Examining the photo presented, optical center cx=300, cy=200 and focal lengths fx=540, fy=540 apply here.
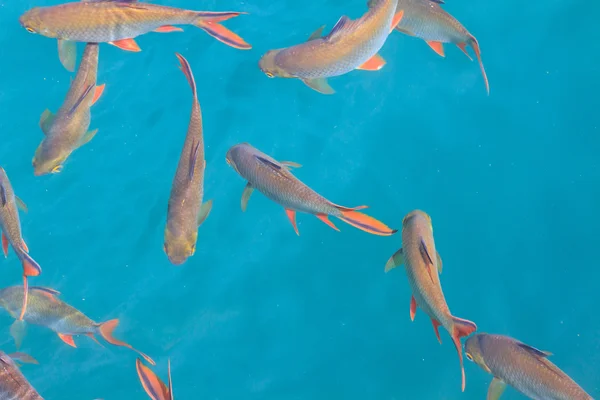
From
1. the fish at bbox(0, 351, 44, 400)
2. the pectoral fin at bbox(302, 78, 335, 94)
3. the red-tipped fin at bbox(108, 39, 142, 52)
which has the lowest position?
the fish at bbox(0, 351, 44, 400)

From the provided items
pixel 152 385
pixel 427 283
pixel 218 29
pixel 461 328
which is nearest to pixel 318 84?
pixel 218 29

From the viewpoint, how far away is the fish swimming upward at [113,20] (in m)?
3.70

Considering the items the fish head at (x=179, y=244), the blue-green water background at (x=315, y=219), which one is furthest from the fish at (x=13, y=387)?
the blue-green water background at (x=315, y=219)

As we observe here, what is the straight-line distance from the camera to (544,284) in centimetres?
497

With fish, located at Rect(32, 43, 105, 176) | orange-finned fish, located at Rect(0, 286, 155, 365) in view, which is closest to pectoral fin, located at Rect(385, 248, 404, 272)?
orange-finned fish, located at Rect(0, 286, 155, 365)

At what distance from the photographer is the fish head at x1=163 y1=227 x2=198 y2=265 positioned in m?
3.65

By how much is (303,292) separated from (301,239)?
Result: 50cm

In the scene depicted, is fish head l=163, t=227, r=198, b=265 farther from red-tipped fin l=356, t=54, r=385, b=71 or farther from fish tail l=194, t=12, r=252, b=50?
red-tipped fin l=356, t=54, r=385, b=71

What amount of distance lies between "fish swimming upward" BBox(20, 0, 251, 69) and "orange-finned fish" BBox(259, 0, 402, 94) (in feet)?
1.19

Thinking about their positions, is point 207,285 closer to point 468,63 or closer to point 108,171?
point 108,171

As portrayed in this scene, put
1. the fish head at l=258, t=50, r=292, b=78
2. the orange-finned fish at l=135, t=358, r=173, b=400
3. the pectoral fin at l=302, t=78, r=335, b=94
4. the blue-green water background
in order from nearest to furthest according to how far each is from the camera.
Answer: the orange-finned fish at l=135, t=358, r=173, b=400 → the fish head at l=258, t=50, r=292, b=78 → the pectoral fin at l=302, t=78, r=335, b=94 → the blue-green water background

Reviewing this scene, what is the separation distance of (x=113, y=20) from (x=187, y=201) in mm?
1362

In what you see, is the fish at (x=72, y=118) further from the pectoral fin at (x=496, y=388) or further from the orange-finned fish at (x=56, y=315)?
the pectoral fin at (x=496, y=388)

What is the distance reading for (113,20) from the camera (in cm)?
373
